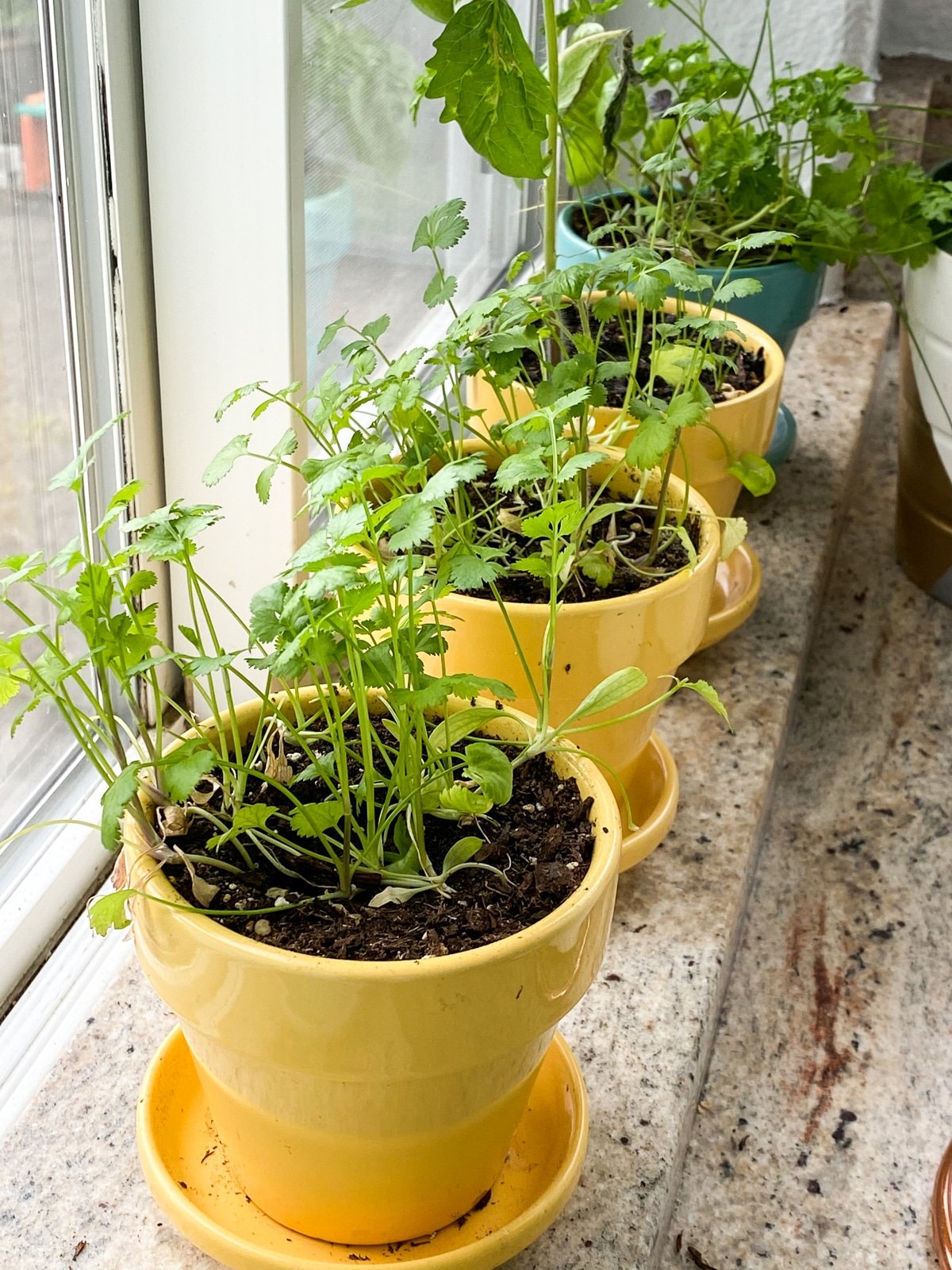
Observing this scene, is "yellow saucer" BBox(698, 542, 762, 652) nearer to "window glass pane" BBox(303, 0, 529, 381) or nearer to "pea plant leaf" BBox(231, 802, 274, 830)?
"window glass pane" BBox(303, 0, 529, 381)

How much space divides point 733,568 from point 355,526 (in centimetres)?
79

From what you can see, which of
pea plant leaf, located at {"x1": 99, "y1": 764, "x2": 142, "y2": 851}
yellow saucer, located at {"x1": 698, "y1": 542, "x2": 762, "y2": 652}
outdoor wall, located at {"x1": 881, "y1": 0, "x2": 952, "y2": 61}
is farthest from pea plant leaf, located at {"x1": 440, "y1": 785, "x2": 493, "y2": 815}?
outdoor wall, located at {"x1": 881, "y1": 0, "x2": 952, "y2": 61}

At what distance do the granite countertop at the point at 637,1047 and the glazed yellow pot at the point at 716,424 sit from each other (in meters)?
0.20

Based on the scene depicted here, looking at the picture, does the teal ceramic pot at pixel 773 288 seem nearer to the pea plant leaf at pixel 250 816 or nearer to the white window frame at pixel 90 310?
the white window frame at pixel 90 310

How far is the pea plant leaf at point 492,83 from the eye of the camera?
2.10 ft

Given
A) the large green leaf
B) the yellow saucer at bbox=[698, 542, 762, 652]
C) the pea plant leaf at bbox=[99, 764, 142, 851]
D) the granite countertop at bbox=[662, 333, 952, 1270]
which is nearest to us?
the pea plant leaf at bbox=[99, 764, 142, 851]

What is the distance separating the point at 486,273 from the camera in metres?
1.47

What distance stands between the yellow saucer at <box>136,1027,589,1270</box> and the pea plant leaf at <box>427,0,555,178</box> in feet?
1.67

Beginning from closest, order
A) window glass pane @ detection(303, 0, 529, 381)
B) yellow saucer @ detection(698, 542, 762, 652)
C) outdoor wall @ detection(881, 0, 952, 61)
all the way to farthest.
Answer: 1. window glass pane @ detection(303, 0, 529, 381)
2. yellow saucer @ detection(698, 542, 762, 652)
3. outdoor wall @ detection(881, 0, 952, 61)

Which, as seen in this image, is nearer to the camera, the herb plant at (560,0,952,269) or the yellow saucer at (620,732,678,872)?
the yellow saucer at (620,732,678,872)

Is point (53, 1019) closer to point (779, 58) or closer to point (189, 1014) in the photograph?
point (189, 1014)

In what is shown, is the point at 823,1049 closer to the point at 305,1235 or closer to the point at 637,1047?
the point at 637,1047

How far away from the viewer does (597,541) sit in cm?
86

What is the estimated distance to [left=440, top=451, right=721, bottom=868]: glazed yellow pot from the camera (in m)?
0.74
